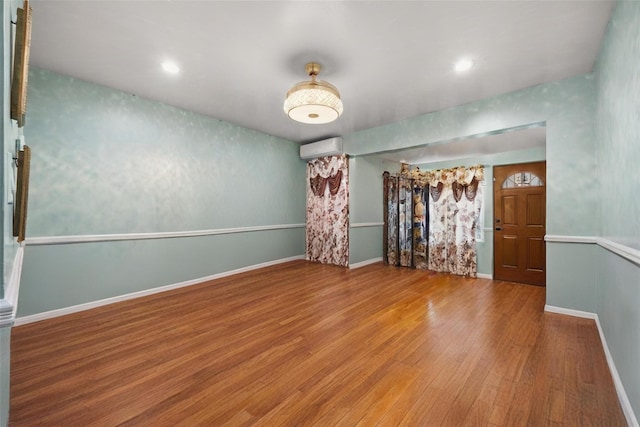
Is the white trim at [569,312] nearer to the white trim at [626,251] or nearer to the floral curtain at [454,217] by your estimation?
the white trim at [626,251]

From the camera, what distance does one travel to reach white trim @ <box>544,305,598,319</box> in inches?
109

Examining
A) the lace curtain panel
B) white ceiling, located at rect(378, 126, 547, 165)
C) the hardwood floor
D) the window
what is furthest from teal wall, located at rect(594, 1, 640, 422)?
the lace curtain panel

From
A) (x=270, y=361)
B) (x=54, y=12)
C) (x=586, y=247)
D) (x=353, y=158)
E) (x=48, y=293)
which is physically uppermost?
(x=54, y=12)

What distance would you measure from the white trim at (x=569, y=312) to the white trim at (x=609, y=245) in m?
0.73

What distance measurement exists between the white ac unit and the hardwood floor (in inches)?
115

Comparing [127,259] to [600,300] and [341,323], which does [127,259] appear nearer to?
[341,323]

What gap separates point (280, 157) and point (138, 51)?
10.2 ft

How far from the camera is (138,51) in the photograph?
2518 mm

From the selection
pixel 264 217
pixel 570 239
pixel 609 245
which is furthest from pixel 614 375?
pixel 264 217

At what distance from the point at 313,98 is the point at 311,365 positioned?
7.41ft

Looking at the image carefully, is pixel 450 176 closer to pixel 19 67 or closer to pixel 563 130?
pixel 563 130

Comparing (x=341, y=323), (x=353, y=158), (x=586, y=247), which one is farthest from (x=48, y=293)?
(x=586, y=247)

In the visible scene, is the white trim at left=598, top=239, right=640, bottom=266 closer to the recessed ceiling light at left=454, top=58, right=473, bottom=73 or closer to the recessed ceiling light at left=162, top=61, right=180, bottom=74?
the recessed ceiling light at left=454, top=58, right=473, bottom=73

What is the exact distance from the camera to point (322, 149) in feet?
17.4
